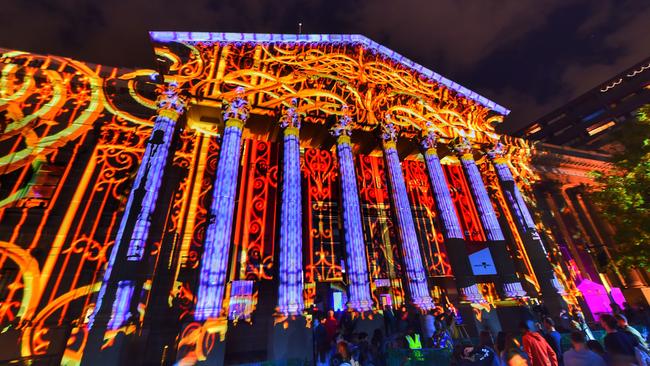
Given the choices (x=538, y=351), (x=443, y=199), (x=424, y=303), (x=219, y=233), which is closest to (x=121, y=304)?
(x=219, y=233)

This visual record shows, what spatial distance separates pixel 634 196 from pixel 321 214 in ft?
52.3

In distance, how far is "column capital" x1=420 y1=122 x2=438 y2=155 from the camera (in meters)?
15.0

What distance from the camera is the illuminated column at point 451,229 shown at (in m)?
11.6

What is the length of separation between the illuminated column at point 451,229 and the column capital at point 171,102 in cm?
1251

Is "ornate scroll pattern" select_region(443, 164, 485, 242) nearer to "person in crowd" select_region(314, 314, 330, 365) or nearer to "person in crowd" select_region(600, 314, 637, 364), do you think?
"person in crowd" select_region(314, 314, 330, 365)

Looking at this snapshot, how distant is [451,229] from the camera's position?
12.8m

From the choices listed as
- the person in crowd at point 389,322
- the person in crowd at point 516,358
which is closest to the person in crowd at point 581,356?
the person in crowd at point 516,358

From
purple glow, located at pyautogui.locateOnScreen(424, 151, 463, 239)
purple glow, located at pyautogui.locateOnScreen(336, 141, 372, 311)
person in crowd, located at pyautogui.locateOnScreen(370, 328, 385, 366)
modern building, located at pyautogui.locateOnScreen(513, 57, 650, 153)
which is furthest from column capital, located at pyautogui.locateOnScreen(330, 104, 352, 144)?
modern building, located at pyautogui.locateOnScreen(513, 57, 650, 153)

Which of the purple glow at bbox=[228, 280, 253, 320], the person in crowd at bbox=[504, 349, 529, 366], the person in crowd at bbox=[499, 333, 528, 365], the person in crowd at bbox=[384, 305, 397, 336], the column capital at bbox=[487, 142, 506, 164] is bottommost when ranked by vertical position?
the person in crowd at bbox=[384, 305, 397, 336]

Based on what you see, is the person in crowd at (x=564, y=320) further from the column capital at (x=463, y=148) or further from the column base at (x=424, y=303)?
the column capital at (x=463, y=148)

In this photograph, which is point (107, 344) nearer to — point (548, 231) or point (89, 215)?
point (89, 215)

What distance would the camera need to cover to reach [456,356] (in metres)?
4.74

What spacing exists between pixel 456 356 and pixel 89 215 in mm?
12050

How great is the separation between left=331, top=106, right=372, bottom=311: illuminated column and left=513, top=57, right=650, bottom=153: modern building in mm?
36261
